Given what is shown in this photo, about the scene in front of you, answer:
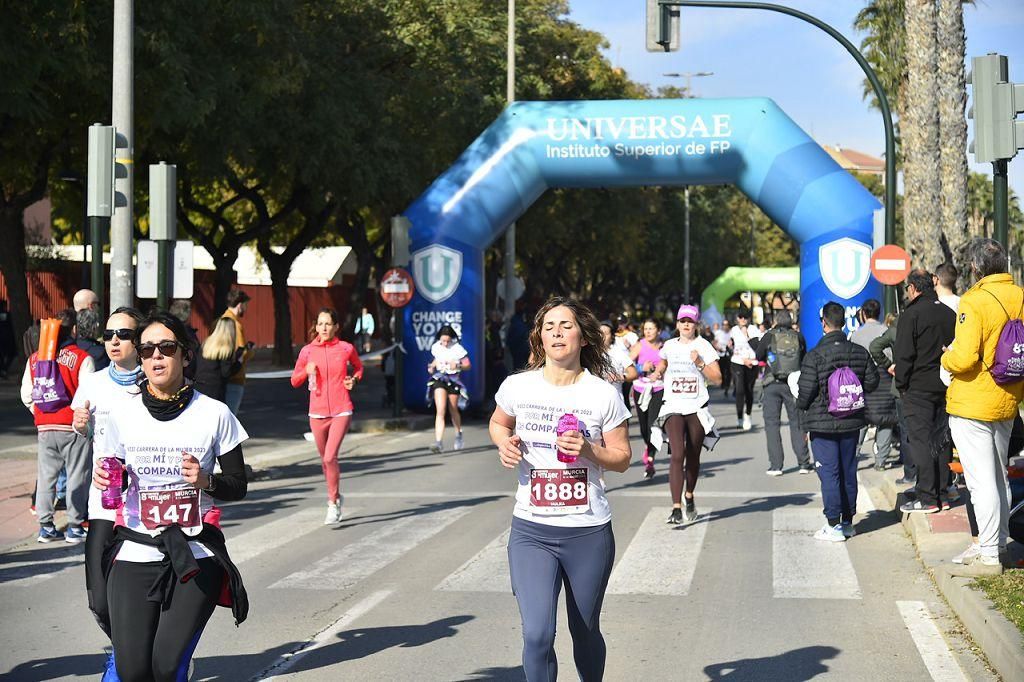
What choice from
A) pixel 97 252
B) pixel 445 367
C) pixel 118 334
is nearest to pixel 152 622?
pixel 118 334

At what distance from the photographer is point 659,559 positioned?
965 centimetres

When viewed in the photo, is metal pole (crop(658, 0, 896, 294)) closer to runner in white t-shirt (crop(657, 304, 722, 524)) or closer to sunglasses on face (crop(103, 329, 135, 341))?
runner in white t-shirt (crop(657, 304, 722, 524))

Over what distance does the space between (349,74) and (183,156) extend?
464 centimetres

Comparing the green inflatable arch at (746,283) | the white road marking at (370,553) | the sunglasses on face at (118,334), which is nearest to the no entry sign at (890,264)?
the white road marking at (370,553)

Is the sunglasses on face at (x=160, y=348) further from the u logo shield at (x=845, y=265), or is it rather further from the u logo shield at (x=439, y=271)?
the u logo shield at (x=845, y=265)

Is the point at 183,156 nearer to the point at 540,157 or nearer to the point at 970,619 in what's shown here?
the point at 540,157

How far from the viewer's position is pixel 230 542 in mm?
10562

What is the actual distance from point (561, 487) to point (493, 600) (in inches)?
124

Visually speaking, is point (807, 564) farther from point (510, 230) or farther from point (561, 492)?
point (510, 230)

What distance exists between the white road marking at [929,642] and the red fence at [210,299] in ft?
94.7

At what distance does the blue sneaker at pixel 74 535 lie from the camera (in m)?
10.4

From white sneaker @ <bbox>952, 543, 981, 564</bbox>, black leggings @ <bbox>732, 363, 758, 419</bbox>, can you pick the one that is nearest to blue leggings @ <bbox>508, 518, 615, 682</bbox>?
white sneaker @ <bbox>952, 543, 981, 564</bbox>

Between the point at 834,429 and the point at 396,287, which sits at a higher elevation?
the point at 396,287

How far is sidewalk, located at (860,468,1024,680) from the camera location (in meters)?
6.30
